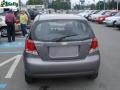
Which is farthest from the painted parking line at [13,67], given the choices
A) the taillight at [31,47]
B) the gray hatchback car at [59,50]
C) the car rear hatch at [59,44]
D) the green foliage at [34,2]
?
the green foliage at [34,2]

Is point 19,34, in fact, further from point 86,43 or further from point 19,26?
point 86,43

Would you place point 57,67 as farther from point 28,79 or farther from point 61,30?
point 28,79

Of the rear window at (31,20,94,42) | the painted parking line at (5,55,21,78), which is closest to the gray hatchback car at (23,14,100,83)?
the rear window at (31,20,94,42)

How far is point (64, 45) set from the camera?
7.25m

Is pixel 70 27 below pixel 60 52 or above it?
above

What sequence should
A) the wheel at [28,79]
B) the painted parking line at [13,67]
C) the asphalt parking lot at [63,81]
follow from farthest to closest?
the painted parking line at [13,67]
the wheel at [28,79]
the asphalt parking lot at [63,81]

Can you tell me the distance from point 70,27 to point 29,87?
5.56ft

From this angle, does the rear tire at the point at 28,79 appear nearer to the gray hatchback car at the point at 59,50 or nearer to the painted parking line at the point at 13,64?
the gray hatchback car at the point at 59,50

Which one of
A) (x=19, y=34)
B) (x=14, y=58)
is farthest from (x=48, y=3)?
(x=14, y=58)

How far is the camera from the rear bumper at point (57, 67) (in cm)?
715

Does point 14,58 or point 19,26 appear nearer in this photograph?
point 14,58

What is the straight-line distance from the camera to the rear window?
7352mm

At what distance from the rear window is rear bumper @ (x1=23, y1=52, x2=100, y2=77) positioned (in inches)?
20.3

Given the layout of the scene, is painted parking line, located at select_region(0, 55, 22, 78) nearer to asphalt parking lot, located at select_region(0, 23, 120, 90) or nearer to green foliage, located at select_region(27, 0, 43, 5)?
asphalt parking lot, located at select_region(0, 23, 120, 90)
